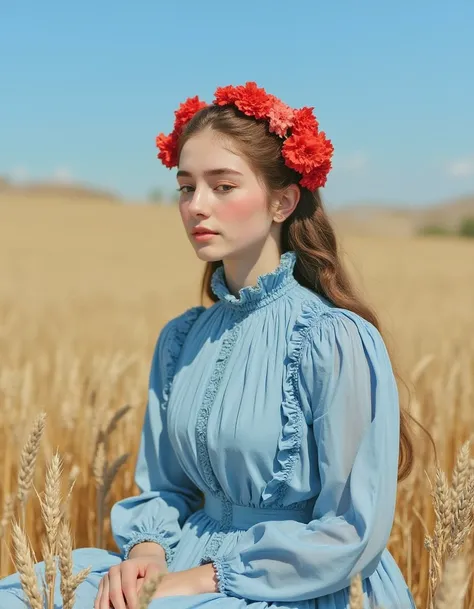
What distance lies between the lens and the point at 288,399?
56.8 inches

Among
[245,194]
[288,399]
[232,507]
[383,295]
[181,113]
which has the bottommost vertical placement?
[383,295]

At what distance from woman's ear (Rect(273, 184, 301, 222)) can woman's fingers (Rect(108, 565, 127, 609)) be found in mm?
748

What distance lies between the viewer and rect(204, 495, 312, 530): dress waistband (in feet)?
4.82

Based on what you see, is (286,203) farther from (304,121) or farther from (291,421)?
(291,421)

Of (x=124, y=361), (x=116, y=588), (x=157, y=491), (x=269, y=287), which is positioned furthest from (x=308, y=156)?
(x=124, y=361)

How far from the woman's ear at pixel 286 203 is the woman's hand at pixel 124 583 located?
72 centimetres

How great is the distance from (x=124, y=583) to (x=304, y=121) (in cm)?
97

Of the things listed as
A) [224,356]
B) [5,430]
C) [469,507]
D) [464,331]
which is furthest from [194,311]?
[464,331]

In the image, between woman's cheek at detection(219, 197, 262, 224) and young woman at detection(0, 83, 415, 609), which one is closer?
young woman at detection(0, 83, 415, 609)

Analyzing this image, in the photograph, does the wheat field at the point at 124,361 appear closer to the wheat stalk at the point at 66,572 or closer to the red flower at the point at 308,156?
the red flower at the point at 308,156

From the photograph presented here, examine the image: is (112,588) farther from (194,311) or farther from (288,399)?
(194,311)

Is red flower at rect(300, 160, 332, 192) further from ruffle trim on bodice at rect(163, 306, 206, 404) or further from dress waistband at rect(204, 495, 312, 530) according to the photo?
dress waistband at rect(204, 495, 312, 530)

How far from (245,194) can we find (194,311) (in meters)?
0.41

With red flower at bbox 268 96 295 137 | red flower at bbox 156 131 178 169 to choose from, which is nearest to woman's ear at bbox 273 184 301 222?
red flower at bbox 268 96 295 137
